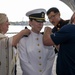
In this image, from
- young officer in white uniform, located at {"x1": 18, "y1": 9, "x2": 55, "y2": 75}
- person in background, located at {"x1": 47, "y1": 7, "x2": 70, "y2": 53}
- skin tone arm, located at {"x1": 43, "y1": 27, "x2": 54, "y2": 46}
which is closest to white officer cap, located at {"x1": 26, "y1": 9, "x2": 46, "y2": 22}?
young officer in white uniform, located at {"x1": 18, "y1": 9, "x2": 55, "y2": 75}

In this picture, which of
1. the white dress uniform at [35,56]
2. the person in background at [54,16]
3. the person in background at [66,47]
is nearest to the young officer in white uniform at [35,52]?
the white dress uniform at [35,56]

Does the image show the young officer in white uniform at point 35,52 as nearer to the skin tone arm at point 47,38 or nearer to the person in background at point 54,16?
the skin tone arm at point 47,38

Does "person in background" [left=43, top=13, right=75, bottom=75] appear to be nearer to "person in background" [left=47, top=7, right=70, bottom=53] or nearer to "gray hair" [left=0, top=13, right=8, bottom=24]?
"gray hair" [left=0, top=13, right=8, bottom=24]

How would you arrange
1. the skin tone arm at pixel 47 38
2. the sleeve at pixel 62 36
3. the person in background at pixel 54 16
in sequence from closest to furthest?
the sleeve at pixel 62 36 → the skin tone arm at pixel 47 38 → the person in background at pixel 54 16

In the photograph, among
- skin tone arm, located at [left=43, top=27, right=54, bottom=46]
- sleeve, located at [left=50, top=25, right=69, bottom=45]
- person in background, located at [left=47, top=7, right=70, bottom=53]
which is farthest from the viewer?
person in background, located at [left=47, top=7, right=70, bottom=53]

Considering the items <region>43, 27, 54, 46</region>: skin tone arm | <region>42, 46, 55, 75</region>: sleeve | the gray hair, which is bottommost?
<region>42, 46, 55, 75</region>: sleeve

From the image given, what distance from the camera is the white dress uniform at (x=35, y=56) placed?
6.85ft

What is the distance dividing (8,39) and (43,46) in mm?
389

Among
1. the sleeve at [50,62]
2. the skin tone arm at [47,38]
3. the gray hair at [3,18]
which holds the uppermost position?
the gray hair at [3,18]

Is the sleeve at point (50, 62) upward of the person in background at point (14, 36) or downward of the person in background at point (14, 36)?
downward

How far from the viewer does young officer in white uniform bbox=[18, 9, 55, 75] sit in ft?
6.86

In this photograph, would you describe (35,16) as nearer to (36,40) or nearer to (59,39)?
(36,40)

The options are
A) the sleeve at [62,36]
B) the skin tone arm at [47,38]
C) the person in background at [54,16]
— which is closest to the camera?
the sleeve at [62,36]

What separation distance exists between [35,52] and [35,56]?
38 mm
